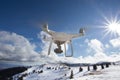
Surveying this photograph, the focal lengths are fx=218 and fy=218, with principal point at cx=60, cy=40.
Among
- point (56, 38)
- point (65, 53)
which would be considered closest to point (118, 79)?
point (65, 53)

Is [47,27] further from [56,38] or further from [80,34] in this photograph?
Answer: [80,34]

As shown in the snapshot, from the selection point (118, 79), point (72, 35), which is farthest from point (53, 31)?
point (118, 79)

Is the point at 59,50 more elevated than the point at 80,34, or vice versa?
the point at 80,34

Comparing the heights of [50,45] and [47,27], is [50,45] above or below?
below

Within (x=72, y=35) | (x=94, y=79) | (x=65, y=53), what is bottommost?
(x=94, y=79)

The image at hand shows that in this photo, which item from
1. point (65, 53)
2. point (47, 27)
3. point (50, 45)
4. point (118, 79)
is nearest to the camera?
point (47, 27)

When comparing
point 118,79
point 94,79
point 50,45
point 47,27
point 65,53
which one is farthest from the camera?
point 94,79

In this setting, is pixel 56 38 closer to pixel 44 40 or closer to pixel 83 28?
pixel 44 40

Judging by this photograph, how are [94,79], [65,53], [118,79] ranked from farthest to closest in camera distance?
[94,79] < [118,79] < [65,53]

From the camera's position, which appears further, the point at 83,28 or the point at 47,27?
the point at 83,28
